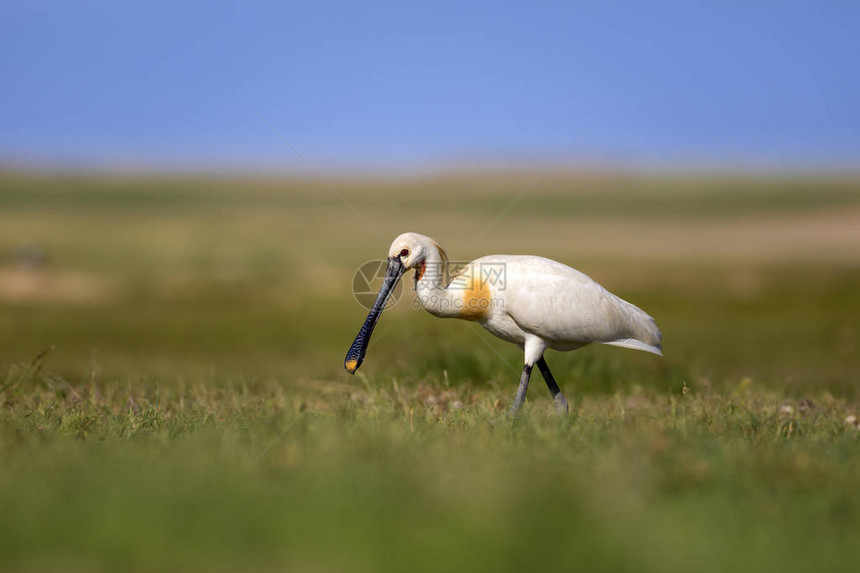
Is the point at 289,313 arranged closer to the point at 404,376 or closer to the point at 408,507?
the point at 404,376

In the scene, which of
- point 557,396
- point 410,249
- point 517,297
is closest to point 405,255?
point 410,249

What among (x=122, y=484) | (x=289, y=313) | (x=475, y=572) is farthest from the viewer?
(x=289, y=313)

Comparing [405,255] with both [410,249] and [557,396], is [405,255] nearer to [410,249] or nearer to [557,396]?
[410,249]

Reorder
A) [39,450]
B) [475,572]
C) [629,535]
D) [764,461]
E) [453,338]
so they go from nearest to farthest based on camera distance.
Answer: [475,572], [629,535], [764,461], [39,450], [453,338]

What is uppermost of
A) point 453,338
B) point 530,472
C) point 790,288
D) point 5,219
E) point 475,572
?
point 5,219

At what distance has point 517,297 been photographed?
327 inches

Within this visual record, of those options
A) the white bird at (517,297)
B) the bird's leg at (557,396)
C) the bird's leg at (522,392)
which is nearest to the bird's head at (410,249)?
the white bird at (517,297)

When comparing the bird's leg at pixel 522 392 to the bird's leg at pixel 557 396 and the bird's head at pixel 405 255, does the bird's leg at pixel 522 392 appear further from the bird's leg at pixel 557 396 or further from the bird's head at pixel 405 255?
the bird's head at pixel 405 255

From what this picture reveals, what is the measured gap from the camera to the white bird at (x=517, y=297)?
8336 millimetres

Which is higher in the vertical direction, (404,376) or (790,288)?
(790,288)

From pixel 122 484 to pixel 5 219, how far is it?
9571 cm

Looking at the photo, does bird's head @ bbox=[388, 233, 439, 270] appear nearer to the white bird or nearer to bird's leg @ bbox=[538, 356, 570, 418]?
the white bird

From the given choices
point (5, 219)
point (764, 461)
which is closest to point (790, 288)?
point (764, 461)

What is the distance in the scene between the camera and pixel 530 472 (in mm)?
5438
